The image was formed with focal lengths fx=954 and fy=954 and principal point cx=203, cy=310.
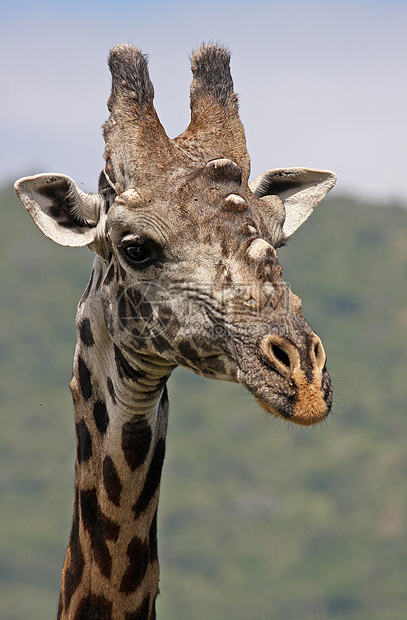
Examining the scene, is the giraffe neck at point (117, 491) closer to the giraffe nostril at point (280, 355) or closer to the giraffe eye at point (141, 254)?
the giraffe eye at point (141, 254)

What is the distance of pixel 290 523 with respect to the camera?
578 ft

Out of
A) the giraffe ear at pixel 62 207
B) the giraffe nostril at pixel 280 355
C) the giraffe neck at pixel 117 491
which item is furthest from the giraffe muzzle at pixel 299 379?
the giraffe ear at pixel 62 207

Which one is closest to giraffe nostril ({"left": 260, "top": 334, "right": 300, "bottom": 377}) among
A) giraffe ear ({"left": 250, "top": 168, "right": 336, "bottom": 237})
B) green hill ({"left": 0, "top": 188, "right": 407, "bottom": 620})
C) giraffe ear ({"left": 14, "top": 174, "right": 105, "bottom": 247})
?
giraffe ear ({"left": 14, "top": 174, "right": 105, "bottom": 247})

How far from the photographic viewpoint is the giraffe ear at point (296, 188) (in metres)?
9.64

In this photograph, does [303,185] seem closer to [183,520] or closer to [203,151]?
[203,151]

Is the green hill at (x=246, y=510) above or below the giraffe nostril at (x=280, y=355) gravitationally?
above

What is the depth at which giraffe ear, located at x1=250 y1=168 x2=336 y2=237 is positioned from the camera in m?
9.64

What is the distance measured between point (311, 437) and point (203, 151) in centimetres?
19305

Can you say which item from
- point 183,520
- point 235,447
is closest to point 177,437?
point 235,447

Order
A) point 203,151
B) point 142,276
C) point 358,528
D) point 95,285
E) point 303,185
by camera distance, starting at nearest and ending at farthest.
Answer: point 142,276
point 203,151
point 95,285
point 303,185
point 358,528

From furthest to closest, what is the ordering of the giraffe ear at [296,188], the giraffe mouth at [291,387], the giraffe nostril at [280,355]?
the giraffe ear at [296,188]
the giraffe nostril at [280,355]
the giraffe mouth at [291,387]

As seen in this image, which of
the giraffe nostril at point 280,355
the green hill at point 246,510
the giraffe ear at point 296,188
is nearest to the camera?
the giraffe nostril at point 280,355

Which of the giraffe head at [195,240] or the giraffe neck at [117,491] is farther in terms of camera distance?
the giraffe neck at [117,491]

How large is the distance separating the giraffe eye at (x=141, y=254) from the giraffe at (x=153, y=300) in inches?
0.5
